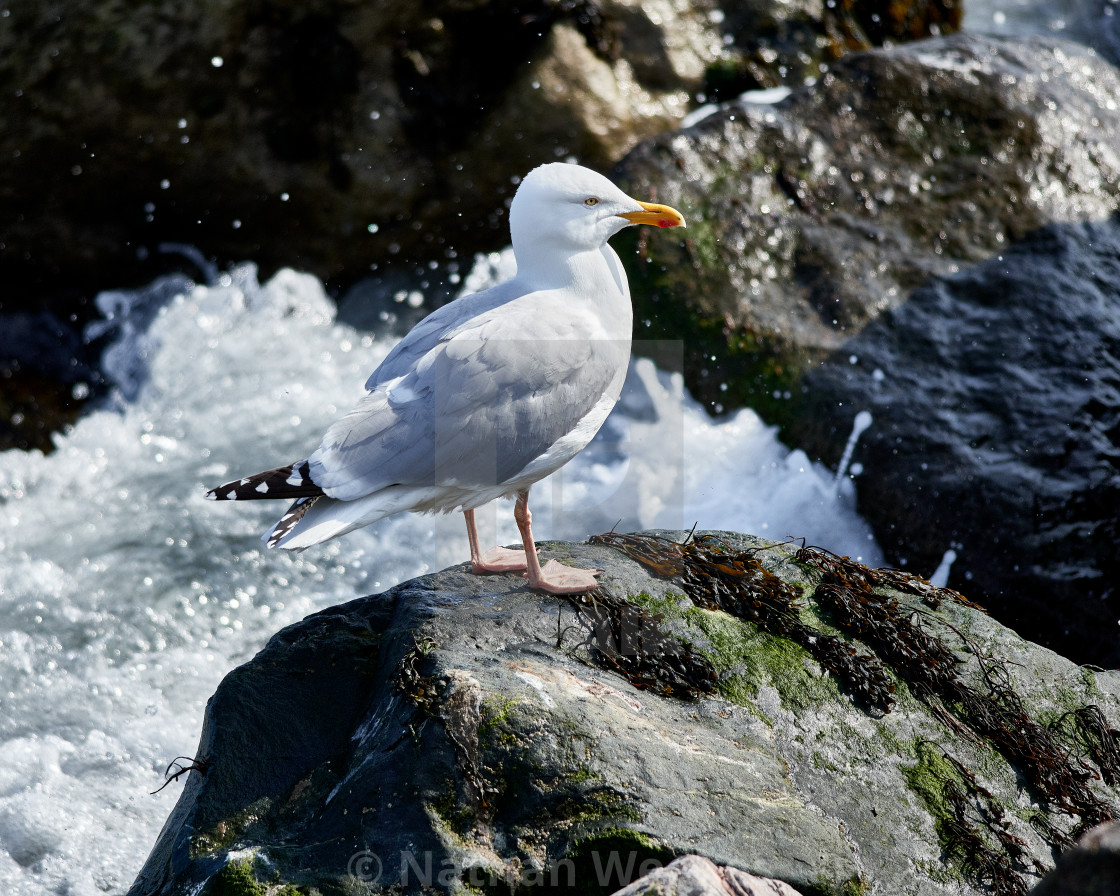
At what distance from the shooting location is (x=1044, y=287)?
6.20 m

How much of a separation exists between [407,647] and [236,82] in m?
5.79

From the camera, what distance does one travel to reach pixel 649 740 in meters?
2.81

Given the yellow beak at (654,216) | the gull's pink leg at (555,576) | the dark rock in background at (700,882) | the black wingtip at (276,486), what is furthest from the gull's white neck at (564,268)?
the dark rock in background at (700,882)

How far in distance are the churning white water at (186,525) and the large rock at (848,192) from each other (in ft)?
1.63

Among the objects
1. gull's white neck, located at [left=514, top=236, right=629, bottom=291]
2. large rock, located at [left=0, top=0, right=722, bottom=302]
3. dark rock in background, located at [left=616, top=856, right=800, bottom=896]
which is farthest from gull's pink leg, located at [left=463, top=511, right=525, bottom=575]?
large rock, located at [left=0, top=0, right=722, bottom=302]

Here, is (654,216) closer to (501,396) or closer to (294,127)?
(501,396)

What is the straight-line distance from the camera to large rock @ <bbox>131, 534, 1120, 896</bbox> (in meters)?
2.60

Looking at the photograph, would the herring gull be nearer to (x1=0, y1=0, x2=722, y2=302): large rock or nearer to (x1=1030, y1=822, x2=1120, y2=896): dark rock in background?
(x1=1030, y1=822, x2=1120, y2=896): dark rock in background

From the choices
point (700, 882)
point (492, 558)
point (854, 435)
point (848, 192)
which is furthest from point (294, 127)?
point (700, 882)

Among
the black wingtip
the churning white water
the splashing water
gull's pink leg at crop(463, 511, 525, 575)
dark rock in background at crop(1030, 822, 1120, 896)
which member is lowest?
the churning white water

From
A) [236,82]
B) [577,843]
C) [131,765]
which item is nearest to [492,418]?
[577,843]

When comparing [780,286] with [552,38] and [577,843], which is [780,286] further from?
[577,843]

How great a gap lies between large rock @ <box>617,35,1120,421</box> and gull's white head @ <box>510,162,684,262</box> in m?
2.42

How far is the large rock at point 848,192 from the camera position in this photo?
6137 mm
